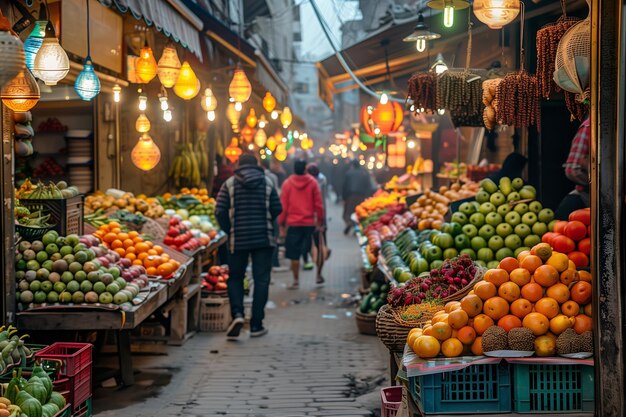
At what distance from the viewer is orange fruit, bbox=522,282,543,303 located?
499 cm

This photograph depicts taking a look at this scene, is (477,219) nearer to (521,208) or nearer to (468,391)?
(521,208)

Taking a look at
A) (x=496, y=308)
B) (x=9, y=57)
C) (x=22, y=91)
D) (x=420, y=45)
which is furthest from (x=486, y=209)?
(x=9, y=57)

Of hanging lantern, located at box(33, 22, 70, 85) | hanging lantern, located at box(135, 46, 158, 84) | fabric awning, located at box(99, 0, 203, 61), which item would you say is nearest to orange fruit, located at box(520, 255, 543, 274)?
hanging lantern, located at box(33, 22, 70, 85)

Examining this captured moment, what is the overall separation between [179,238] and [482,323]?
260 inches

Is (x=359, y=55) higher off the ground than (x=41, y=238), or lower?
higher

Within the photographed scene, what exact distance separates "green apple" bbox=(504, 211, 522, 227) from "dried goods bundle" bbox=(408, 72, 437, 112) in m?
1.27

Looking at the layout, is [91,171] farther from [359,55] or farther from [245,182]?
[359,55]

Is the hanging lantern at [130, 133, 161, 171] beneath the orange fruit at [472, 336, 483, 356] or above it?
above

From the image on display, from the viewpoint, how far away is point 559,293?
491cm

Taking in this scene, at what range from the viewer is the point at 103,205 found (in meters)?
11.2

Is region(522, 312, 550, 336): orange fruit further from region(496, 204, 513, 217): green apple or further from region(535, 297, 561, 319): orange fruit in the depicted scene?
region(496, 204, 513, 217): green apple

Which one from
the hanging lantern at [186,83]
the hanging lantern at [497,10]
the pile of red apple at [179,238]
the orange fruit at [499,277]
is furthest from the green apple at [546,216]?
the pile of red apple at [179,238]

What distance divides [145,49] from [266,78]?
632 centimetres

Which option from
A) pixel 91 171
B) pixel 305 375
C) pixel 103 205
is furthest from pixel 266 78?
pixel 305 375
